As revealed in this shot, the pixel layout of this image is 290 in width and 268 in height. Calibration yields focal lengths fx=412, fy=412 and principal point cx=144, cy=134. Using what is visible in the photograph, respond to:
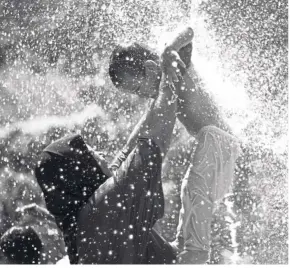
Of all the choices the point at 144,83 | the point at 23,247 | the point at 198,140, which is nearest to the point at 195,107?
the point at 198,140

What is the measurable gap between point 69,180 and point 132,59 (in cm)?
63

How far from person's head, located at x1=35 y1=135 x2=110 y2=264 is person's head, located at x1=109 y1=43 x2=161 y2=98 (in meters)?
0.44

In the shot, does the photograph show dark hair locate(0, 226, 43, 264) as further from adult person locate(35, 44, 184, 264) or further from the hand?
the hand

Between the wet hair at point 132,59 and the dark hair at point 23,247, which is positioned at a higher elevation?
the wet hair at point 132,59

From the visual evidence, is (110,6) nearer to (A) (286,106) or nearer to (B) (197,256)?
(A) (286,106)

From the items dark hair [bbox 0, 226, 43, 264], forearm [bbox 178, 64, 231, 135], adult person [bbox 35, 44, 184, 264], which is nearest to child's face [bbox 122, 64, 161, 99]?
forearm [bbox 178, 64, 231, 135]

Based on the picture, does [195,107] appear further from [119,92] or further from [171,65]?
[119,92]

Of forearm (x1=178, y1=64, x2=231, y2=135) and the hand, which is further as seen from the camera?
forearm (x1=178, y1=64, x2=231, y2=135)

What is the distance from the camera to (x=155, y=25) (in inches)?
120

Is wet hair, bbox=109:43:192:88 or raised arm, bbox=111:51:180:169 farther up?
wet hair, bbox=109:43:192:88

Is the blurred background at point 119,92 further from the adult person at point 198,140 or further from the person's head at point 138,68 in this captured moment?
the person's head at point 138,68

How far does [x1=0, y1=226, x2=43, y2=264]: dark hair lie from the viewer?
1.92 m

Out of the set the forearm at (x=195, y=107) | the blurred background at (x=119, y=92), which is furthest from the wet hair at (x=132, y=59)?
the blurred background at (x=119, y=92)

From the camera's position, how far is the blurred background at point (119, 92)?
3.06 metres
